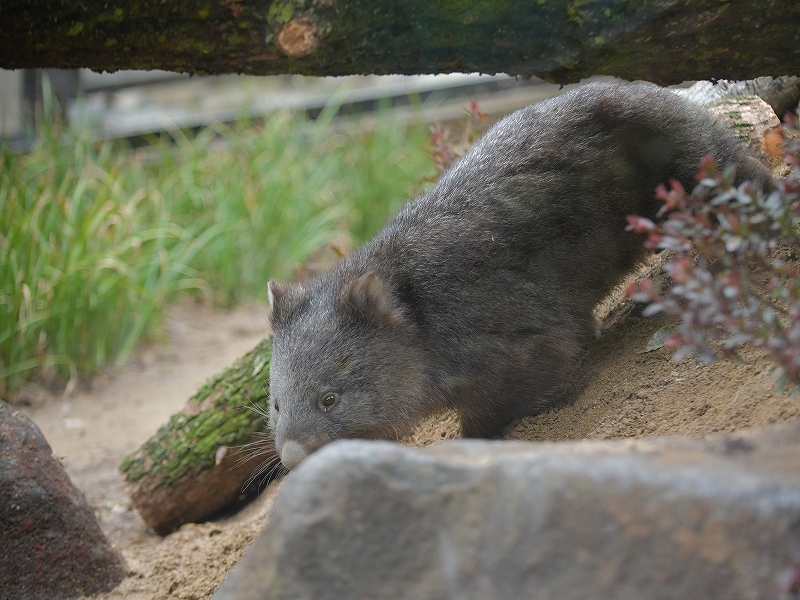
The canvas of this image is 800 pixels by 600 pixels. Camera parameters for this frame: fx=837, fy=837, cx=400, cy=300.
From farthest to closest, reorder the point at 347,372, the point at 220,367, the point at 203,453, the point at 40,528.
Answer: the point at 220,367 < the point at 203,453 < the point at 40,528 < the point at 347,372

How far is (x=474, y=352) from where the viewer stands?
3.44 meters

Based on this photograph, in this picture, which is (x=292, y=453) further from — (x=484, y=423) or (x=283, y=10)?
(x=283, y=10)

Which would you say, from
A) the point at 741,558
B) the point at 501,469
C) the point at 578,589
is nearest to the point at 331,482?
the point at 501,469

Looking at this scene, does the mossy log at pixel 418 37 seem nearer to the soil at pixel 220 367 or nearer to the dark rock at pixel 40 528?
the soil at pixel 220 367

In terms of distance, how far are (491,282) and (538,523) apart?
5.72ft

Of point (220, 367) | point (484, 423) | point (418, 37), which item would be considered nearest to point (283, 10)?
point (418, 37)

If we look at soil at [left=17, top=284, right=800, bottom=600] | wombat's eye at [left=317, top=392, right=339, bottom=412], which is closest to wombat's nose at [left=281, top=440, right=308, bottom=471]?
wombat's eye at [left=317, top=392, right=339, bottom=412]

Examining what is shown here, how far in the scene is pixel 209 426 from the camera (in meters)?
4.46

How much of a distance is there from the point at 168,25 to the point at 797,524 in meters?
2.74

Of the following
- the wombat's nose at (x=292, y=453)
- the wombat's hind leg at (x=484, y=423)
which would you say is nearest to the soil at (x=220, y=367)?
the wombat's hind leg at (x=484, y=423)

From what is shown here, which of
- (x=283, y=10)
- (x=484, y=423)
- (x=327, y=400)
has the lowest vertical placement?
(x=484, y=423)

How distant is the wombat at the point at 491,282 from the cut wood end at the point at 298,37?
863 millimetres

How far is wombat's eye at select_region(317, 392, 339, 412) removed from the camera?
3.34 metres

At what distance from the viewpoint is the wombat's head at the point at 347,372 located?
332 centimetres
